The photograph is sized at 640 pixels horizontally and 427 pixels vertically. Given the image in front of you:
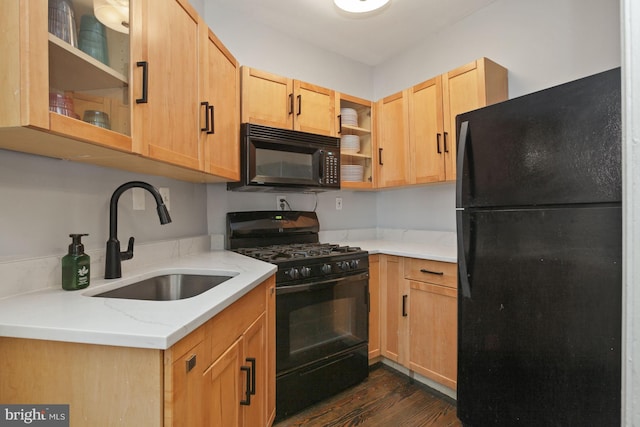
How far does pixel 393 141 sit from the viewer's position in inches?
101

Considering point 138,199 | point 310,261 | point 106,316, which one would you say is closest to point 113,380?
point 106,316

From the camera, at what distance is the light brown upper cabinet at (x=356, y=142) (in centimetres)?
259

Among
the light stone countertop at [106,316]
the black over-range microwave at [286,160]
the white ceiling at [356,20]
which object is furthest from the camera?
the white ceiling at [356,20]

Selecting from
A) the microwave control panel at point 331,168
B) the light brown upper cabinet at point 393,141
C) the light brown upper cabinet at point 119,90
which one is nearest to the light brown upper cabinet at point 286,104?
the microwave control panel at point 331,168

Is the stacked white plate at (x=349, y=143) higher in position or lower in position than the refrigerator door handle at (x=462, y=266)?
higher

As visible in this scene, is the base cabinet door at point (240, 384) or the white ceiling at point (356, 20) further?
the white ceiling at point (356, 20)

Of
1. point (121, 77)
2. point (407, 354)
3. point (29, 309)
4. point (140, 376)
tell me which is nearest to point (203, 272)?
point (29, 309)

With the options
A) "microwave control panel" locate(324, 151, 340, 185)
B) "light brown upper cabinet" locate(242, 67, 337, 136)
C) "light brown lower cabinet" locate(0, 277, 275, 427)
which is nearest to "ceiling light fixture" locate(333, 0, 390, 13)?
"light brown upper cabinet" locate(242, 67, 337, 136)

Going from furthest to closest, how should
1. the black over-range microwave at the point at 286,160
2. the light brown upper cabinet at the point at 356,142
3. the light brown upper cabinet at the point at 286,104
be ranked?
1. the light brown upper cabinet at the point at 356,142
2. the light brown upper cabinet at the point at 286,104
3. the black over-range microwave at the point at 286,160

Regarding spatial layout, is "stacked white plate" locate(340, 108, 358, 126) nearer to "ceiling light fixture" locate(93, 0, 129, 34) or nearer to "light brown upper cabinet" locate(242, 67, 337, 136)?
"light brown upper cabinet" locate(242, 67, 337, 136)

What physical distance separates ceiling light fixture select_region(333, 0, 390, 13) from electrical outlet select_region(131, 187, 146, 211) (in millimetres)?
1619

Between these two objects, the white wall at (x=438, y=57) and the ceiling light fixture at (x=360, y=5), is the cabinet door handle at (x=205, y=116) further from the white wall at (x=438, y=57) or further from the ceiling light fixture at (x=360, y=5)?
the ceiling light fixture at (x=360, y=5)

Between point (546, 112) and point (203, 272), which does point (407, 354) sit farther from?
point (546, 112)

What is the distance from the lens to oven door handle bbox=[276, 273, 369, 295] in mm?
1674
